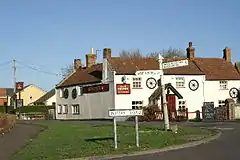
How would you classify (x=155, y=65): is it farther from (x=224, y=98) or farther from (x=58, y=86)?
(x=58, y=86)

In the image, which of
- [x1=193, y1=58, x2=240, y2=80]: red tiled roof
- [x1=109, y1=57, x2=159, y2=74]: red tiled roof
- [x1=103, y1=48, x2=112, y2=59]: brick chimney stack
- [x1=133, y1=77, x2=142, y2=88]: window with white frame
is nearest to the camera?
[x1=133, y1=77, x2=142, y2=88]: window with white frame

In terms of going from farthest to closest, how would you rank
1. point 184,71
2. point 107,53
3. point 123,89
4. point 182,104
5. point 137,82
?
point 107,53, point 184,71, point 182,104, point 137,82, point 123,89

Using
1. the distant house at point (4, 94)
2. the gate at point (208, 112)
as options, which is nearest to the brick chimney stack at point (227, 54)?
the gate at point (208, 112)

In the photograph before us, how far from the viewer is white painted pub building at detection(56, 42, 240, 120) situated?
4631 cm

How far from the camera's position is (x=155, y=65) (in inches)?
1975

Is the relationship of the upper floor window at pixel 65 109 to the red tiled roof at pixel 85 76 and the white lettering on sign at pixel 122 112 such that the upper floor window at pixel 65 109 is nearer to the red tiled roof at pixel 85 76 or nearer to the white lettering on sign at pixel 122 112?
the red tiled roof at pixel 85 76

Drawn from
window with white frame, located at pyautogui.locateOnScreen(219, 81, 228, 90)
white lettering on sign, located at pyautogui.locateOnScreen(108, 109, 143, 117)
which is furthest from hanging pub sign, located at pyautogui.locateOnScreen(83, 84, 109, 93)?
white lettering on sign, located at pyautogui.locateOnScreen(108, 109, 143, 117)

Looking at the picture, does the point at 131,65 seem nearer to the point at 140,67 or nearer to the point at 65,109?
the point at 140,67

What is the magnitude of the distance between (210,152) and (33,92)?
101 metres

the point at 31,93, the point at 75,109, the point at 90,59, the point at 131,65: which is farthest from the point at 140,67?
the point at 31,93

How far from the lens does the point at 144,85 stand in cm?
4703

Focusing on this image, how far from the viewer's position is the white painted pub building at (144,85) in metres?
46.3

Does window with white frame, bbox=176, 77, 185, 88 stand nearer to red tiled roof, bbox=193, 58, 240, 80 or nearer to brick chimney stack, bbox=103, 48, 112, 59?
red tiled roof, bbox=193, 58, 240, 80

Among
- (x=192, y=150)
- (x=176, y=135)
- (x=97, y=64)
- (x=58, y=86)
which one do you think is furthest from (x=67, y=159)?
(x=58, y=86)
